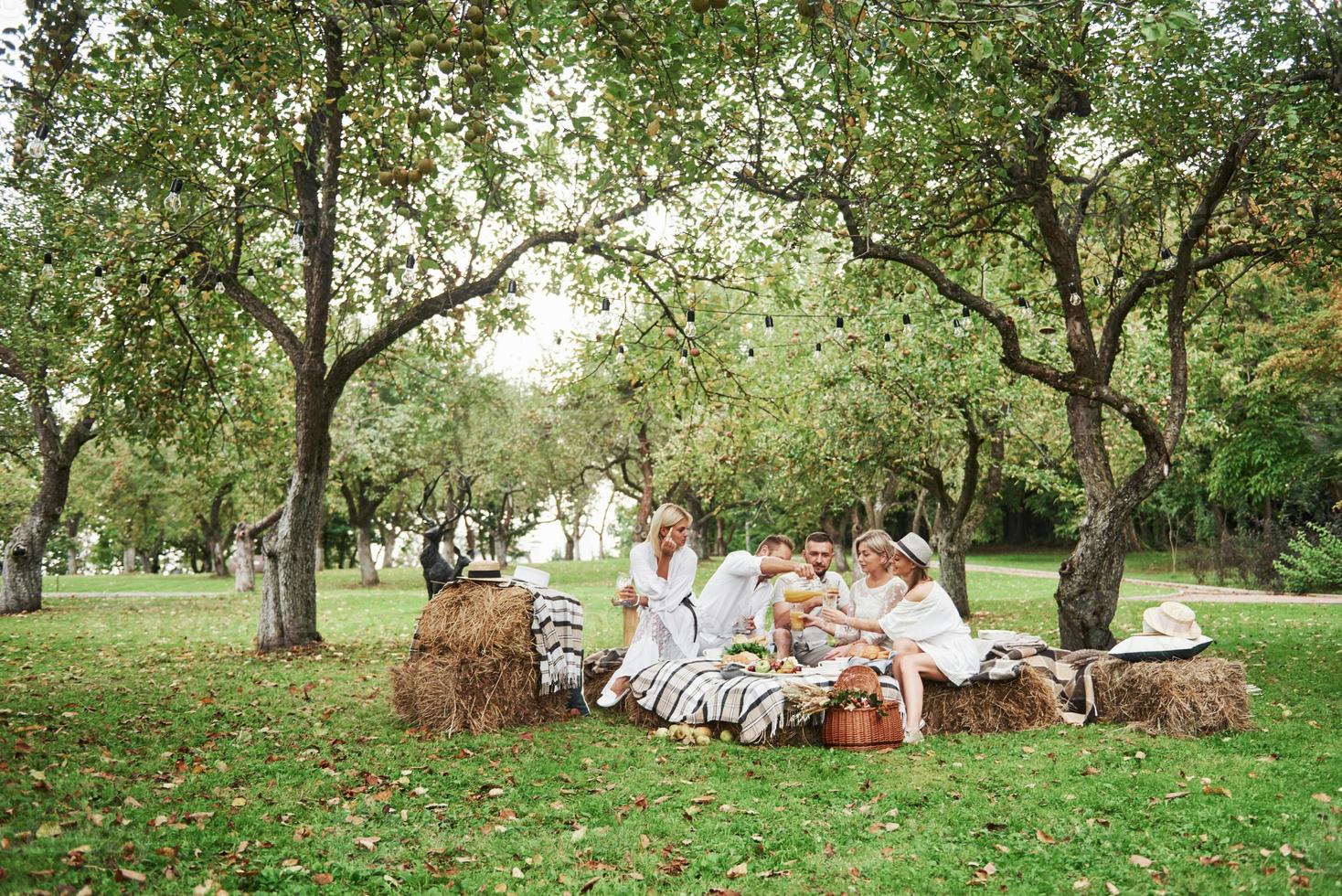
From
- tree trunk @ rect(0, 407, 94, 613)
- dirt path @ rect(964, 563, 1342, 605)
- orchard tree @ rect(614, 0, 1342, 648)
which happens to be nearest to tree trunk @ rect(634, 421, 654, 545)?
dirt path @ rect(964, 563, 1342, 605)

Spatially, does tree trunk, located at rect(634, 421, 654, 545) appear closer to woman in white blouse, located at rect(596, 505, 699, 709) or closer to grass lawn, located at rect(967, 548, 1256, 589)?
grass lawn, located at rect(967, 548, 1256, 589)

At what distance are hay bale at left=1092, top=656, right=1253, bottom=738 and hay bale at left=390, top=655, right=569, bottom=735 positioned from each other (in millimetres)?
4923

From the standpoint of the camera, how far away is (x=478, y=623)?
300 inches

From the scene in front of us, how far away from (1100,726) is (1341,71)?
249 inches

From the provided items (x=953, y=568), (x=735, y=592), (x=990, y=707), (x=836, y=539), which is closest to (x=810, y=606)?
(x=735, y=592)

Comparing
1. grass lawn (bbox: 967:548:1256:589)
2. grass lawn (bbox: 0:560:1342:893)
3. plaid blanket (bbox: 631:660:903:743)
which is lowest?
grass lawn (bbox: 967:548:1256:589)

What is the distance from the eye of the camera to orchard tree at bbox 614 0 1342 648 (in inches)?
353

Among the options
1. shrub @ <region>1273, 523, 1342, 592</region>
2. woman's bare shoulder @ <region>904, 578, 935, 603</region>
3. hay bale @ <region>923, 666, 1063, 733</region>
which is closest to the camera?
hay bale @ <region>923, 666, 1063, 733</region>

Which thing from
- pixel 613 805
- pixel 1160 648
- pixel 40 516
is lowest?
pixel 613 805

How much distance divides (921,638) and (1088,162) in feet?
24.8

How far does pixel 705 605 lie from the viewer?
9281 mm

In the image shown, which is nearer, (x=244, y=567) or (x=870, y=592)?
(x=870, y=592)

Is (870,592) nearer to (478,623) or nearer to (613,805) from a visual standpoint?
(478,623)

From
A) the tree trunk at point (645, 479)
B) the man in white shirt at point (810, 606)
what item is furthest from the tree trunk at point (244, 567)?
the man in white shirt at point (810, 606)
